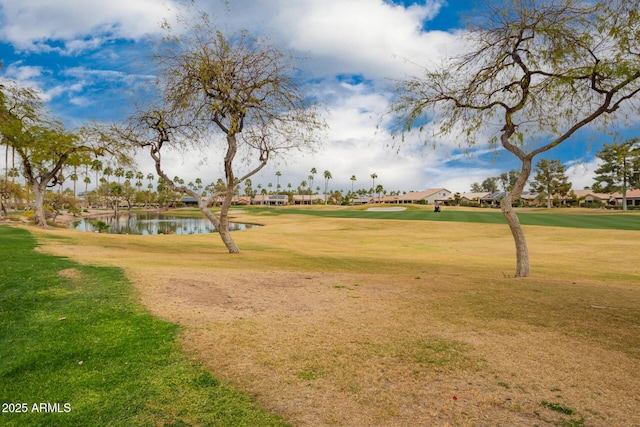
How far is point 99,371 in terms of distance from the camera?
5215 mm

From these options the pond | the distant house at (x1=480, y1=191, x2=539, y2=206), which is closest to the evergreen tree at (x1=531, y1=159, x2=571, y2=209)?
the distant house at (x1=480, y1=191, x2=539, y2=206)

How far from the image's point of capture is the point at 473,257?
23781 mm

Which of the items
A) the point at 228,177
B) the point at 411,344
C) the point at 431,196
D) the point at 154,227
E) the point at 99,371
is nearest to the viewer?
the point at 99,371

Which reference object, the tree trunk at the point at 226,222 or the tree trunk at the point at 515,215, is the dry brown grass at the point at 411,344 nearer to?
the tree trunk at the point at 515,215

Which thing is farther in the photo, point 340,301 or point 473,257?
point 473,257

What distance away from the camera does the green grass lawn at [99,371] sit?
4270 millimetres

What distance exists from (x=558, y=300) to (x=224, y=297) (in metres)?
8.69

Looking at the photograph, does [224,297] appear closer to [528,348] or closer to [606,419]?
[528,348]

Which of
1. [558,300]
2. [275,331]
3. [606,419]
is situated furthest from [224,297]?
[558,300]

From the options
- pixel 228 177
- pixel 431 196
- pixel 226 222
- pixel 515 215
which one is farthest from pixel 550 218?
pixel 431 196

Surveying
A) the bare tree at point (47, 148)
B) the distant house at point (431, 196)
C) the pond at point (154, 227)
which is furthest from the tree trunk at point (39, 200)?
the distant house at point (431, 196)

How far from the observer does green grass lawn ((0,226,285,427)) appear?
427cm

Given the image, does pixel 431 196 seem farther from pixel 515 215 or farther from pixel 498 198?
pixel 515 215

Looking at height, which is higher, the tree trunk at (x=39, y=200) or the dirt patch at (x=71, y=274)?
the tree trunk at (x=39, y=200)
